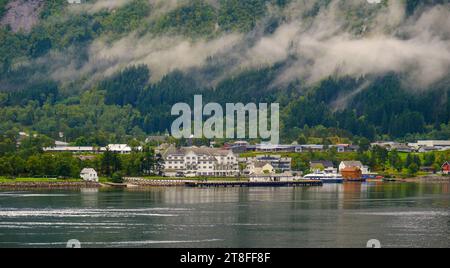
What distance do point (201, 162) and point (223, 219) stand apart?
52.8 m

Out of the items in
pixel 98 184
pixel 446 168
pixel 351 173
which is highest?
pixel 446 168

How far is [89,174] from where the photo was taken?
93.2m

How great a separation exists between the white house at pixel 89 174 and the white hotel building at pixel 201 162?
484 inches

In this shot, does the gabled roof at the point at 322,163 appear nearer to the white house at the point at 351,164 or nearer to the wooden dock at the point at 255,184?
the white house at the point at 351,164

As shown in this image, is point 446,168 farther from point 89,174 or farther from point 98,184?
point 98,184

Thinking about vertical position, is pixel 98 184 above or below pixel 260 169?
below

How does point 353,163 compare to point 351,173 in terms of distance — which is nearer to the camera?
point 351,173

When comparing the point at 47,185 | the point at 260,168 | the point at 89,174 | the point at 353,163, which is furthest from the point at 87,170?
the point at 353,163

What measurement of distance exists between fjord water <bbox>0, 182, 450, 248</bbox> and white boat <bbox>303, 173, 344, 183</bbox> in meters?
24.2

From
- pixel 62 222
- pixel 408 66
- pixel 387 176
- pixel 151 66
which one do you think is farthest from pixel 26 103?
pixel 62 222

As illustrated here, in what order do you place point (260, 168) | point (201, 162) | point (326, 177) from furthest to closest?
point (201, 162) → point (260, 168) → point (326, 177)

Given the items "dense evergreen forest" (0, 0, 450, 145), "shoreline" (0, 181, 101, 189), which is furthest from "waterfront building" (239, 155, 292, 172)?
"shoreline" (0, 181, 101, 189)

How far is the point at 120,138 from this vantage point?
138500 mm

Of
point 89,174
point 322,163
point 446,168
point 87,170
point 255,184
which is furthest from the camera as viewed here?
point 322,163
